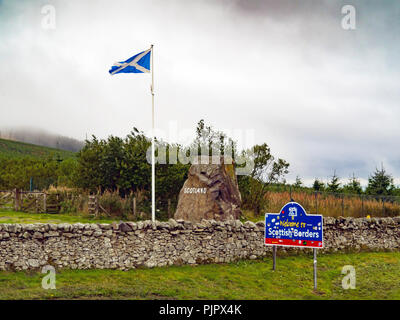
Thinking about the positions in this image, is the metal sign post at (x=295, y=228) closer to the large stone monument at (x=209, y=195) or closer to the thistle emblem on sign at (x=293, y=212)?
the thistle emblem on sign at (x=293, y=212)

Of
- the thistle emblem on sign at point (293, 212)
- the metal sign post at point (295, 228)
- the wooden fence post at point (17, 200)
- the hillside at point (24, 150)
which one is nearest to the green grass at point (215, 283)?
the metal sign post at point (295, 228)

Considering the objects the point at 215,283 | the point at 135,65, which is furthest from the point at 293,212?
the point at 135,65

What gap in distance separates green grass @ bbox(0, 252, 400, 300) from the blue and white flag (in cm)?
876

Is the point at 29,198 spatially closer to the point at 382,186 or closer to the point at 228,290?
the point at 228,290

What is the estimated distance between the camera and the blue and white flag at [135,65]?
17484mm

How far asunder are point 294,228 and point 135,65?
986 centimetres

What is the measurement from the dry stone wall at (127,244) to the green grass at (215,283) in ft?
1.13

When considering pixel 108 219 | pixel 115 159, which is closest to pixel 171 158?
pixel 115 159

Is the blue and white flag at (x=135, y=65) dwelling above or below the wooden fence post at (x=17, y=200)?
above

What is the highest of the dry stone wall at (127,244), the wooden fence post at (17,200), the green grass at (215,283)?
the wooden fence post at (17,200)

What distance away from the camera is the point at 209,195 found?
19141 mm

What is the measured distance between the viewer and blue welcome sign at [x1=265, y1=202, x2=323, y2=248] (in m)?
11.6

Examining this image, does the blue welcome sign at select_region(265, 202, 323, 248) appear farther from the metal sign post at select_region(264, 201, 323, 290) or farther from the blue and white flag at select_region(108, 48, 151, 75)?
the blue and white flag at select_region(108, 48, 151, 75)

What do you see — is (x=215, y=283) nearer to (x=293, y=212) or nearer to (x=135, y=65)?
(x=293, y=212)
